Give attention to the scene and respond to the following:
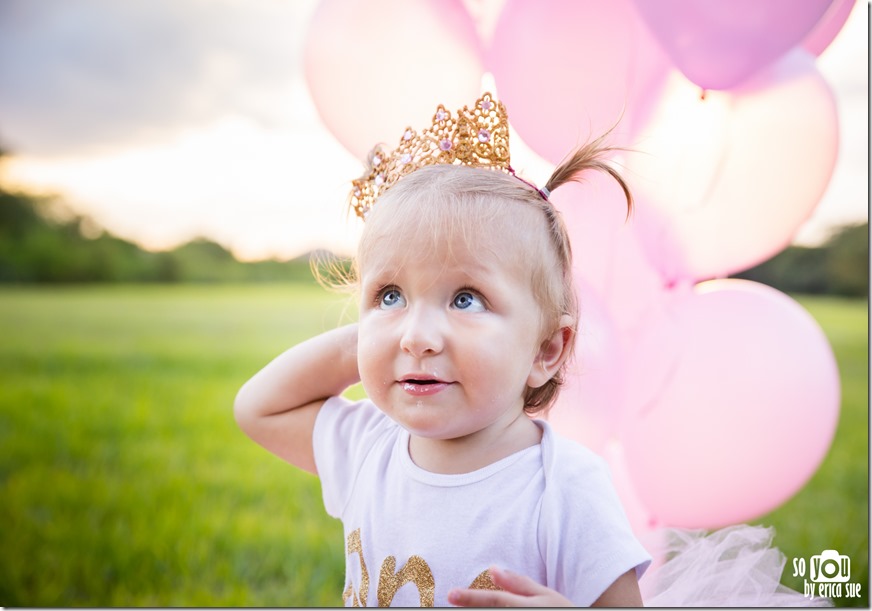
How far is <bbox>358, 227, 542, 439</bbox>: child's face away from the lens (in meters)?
1.02

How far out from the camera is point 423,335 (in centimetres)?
100

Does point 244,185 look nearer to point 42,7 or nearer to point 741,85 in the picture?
point 42,7

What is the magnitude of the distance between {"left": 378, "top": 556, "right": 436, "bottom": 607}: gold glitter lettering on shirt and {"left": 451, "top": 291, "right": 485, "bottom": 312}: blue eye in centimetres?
33

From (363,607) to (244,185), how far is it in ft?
10.8

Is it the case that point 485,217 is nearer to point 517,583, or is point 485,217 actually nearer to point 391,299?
point 391,299

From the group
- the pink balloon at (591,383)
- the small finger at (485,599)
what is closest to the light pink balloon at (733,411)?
the pink balloon at (591,383)

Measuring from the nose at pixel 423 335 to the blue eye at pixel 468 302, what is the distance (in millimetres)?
36

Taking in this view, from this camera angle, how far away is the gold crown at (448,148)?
1175 mm

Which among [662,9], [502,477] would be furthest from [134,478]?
[662,9]

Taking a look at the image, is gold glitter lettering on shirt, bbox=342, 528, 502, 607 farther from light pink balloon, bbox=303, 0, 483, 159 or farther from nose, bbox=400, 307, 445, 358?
light pink balloon, bbox=303, 0, 483, 159

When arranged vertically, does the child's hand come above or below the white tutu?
above

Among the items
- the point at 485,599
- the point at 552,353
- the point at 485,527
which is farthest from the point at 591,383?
the point at 485,599

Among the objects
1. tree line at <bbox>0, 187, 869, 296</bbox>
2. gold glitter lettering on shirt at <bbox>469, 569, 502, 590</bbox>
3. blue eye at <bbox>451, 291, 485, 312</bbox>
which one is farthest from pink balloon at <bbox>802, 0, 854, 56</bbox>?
tree line at <bbox>0, 187, 869, 296</bbox>

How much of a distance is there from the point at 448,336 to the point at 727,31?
770 millimetres
